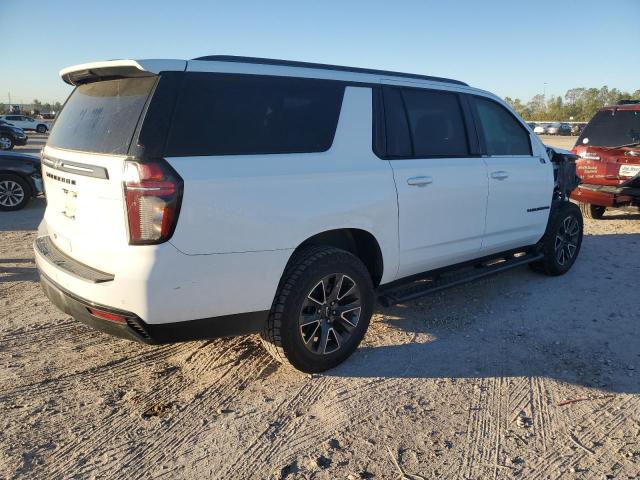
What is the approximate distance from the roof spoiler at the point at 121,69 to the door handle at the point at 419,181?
1748 mm

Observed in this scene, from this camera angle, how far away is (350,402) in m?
3.07

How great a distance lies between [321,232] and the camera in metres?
3.18

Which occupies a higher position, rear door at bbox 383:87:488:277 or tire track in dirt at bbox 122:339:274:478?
rear door at bbox 383:87:488:277

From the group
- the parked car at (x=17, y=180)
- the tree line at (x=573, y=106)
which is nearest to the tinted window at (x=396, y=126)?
Result: the parked car at (x=17, y=180)

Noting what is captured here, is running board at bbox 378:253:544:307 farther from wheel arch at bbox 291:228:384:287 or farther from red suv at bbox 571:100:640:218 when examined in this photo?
red suv at bbox 571:100:640:218

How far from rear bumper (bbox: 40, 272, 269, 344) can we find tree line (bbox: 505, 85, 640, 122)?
8139 centimetres

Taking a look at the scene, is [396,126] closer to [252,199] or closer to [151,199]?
[252,199]

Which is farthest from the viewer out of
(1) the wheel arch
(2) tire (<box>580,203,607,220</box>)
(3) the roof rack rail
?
(2) tire (<box>580,203,607,220</box>)

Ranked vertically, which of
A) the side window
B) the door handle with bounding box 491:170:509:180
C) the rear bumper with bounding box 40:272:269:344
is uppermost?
the side window

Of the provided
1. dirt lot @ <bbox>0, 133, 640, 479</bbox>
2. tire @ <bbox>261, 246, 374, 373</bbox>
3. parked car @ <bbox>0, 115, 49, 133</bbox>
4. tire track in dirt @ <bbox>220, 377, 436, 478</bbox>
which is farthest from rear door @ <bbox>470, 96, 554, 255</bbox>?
parked car @ <bbox>0, 115, 49, 133</bbox>

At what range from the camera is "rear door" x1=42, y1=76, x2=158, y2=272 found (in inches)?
104

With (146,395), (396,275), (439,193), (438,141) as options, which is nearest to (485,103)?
(438,141)

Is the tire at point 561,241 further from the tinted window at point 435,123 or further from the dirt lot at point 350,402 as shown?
the tinted window at point 435,123

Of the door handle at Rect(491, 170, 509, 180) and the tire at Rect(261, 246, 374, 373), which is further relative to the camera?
the door handle at Rect(491, 170, 509, 180)
